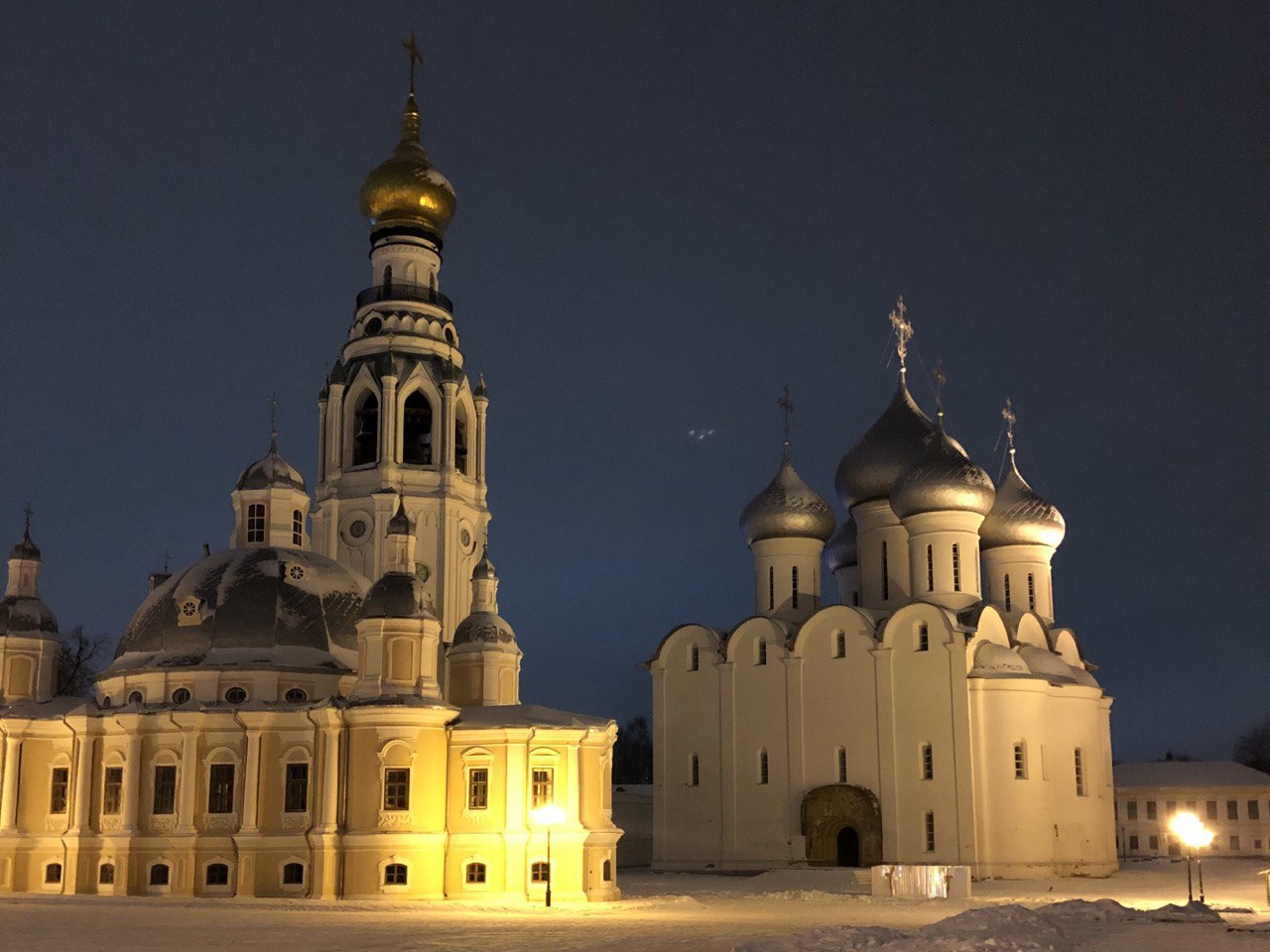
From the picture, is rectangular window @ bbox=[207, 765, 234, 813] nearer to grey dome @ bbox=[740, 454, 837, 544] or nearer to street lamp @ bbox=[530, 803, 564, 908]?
street lamp @ bbox=[530, 803, 564, 908]

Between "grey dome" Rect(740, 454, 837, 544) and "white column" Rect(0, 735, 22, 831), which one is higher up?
"grey dome" Rect(740, 454, 837, 544)

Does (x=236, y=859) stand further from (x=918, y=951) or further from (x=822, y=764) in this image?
(x=918, y=951)

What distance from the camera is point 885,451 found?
4672 cm

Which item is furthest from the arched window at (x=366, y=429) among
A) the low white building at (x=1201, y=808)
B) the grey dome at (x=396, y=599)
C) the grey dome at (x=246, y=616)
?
the low white building at (x=1201, y=808)

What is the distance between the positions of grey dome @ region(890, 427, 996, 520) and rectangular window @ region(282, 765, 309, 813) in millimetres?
18990

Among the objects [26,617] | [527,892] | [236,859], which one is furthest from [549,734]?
[26,617]

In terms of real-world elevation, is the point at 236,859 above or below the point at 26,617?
below

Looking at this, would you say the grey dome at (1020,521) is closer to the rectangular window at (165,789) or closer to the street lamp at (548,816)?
the street lamp at (548,816)

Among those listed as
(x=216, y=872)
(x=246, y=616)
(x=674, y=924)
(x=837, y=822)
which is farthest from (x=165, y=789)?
(x=837, y=822)

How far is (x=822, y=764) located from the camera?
4228 cm

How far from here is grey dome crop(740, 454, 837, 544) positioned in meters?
46.6

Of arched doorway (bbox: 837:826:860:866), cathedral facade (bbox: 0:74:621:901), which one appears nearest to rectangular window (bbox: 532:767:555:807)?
cathedral facade (bbox: 0:74:621:901)

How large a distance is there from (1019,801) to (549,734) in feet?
45.1

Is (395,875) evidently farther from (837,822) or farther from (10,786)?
(837,822)
